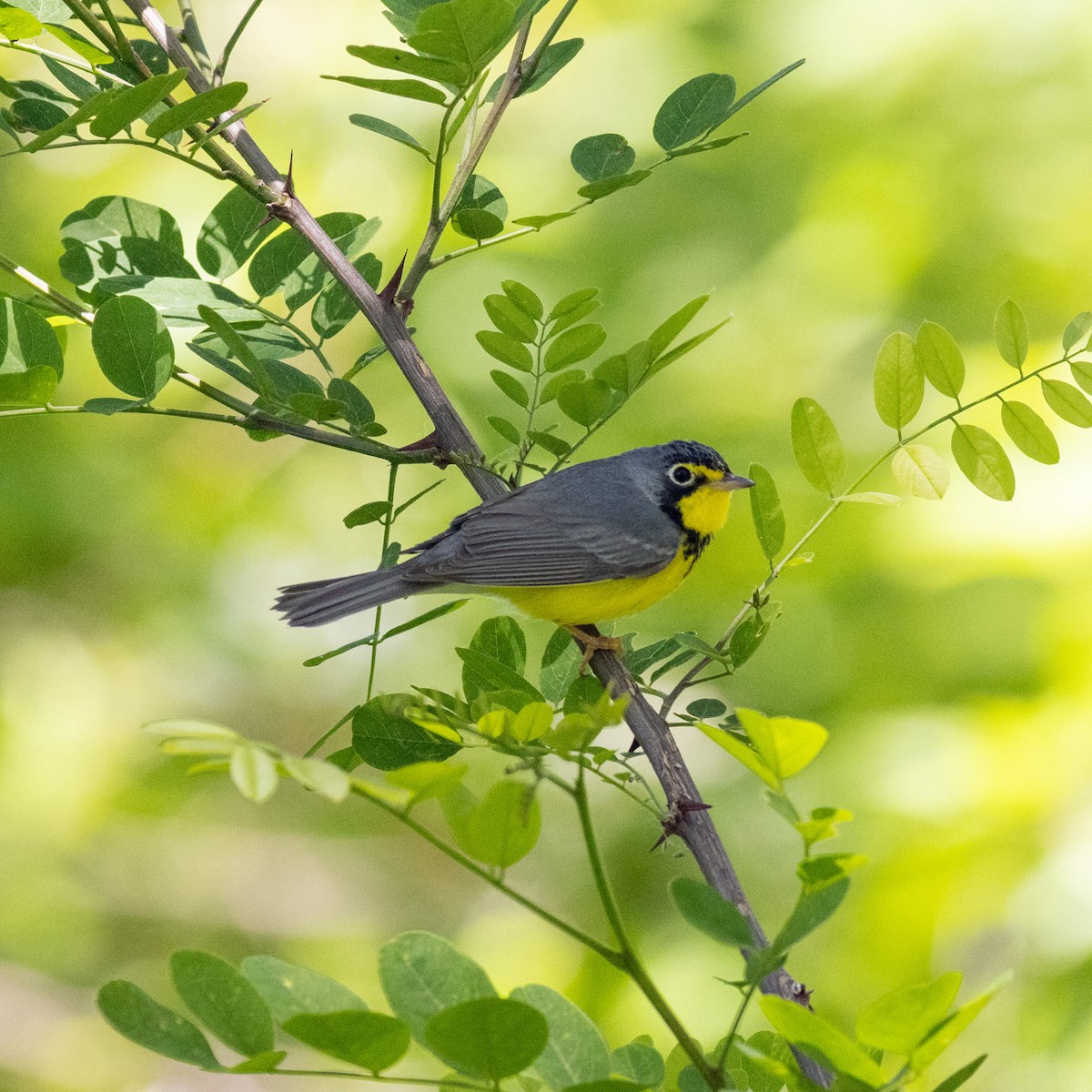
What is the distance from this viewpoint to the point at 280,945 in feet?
15.4

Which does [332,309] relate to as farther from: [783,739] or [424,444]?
[783,739]

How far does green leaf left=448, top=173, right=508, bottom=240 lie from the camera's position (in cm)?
192

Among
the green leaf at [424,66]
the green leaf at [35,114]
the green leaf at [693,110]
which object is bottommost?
the green leaf at [693,110]

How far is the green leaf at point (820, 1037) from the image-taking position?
1060mm

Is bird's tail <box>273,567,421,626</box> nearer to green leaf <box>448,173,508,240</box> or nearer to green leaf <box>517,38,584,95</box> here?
green leaf <box>448,173,508,240</box>

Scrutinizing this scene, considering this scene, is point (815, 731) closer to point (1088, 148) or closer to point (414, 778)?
point (414, 778)

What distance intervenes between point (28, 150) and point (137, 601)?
349 cm

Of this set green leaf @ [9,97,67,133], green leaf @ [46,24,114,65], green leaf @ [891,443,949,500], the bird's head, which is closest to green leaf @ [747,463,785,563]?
green leaf @ [891,443,949,500]

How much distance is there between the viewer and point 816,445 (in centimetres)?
187

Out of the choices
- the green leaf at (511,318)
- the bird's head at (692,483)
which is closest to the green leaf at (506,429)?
the green leaf at (511,318)

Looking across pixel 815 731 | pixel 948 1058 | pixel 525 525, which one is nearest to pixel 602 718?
pixel 815 731

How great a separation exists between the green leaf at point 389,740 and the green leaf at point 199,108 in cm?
83

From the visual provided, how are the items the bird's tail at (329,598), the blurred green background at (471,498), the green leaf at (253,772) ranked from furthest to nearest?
the blurred green background at (471,498)
the bird's tail at (329,598)
the green leaf at (253,772)

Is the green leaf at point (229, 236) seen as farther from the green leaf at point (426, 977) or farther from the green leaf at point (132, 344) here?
the green leaf at point (426, 977)
